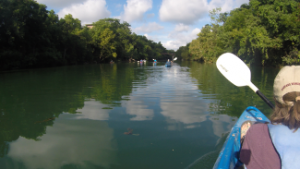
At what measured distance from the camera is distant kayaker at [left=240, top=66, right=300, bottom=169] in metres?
1.46

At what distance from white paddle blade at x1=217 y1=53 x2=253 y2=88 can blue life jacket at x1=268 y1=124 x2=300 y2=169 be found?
2.80 m

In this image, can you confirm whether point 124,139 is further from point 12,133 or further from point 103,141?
point 12,133

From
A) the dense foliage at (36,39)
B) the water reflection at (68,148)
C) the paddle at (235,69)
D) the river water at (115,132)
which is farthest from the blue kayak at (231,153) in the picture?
the dense foliage at (36,39)

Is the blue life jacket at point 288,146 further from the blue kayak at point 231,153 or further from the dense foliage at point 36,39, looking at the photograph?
the dense foliage at point 36,39

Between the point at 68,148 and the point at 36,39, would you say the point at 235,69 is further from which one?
the point at 36,39

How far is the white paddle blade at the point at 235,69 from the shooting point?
4.14 metres

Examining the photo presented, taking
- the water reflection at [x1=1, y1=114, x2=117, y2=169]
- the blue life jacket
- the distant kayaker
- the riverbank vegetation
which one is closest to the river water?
the water reflection at [x1=1, y1=114, x2=117, y2=169]

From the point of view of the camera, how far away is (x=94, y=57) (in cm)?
5216

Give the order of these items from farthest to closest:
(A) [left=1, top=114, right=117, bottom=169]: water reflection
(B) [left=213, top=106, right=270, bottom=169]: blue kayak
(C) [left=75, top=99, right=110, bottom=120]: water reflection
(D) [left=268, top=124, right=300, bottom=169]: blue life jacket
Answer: (C) [left=75, top=99, right=110, bottom=120]: water reflection
(A) [left=1, top=114, right=117, bottom=169]: water reflection
(B) [left=213, top=106, right=270, bottom=169]: blue kayak
(D) [left=268, top=124, right=300, bottom=169]: blue life jacket

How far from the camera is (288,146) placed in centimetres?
146

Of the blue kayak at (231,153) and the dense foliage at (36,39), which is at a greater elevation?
the dense foliage at (36,39)

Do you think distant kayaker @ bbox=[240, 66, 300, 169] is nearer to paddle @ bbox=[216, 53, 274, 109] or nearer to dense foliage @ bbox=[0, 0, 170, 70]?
paddle @ bbox=[216, 53, 274, 109]

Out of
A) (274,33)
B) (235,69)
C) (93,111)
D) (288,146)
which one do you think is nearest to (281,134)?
(288,146)

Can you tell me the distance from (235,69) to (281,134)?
2.92 metres
